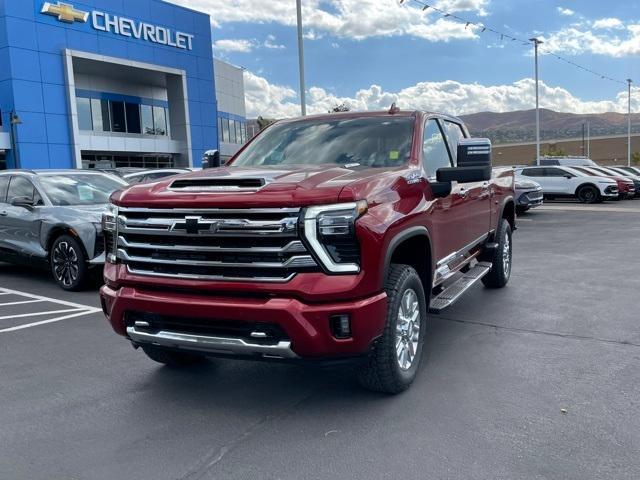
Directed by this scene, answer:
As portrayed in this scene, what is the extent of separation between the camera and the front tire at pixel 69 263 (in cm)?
736

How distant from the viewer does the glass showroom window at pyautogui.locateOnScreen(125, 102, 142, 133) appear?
130 ft

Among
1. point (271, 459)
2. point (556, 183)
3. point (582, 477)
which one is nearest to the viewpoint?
point (582, 477)

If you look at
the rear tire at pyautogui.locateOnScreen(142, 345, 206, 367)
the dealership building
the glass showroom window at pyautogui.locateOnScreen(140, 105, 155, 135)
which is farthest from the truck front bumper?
the glass showroom window at pyautogui.locateOnScreen(140, 105, 155, 135)

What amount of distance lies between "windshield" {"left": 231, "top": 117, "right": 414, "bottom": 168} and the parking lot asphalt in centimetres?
166

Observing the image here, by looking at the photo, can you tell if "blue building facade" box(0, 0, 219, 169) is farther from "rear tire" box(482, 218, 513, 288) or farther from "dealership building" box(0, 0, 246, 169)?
"rear tire" box(482, 218, 513, 288)

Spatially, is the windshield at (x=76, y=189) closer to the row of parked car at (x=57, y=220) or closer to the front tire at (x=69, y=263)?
the row of parked car at (x=57, y=220)

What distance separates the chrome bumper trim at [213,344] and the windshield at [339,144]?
1.72m

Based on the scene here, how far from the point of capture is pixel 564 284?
7484 mm

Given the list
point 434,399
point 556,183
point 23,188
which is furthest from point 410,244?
point 556,183

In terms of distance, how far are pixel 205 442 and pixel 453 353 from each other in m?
2.29

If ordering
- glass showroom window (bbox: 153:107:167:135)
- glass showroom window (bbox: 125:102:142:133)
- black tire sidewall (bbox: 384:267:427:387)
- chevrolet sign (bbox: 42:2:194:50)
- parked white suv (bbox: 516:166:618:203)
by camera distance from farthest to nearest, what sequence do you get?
glass showroom window (bbox: 153:107:167:135), glass showroom window (bbox: 125:102:142:133), chevrolet sign (bbox: 42:2:194:50), parked white suv (bbox: 516:166:618:203), black tire sidewall (bbox: 384:267:427:387)

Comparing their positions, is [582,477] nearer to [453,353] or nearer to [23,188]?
[453,353]

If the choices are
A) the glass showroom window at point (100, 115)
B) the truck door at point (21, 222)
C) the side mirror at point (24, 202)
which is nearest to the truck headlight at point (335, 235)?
the truck door at point (21, 222)

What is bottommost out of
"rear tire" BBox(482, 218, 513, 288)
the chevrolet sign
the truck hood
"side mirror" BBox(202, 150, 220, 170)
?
"rear tire" BBox(482, 218, 513, 288)
